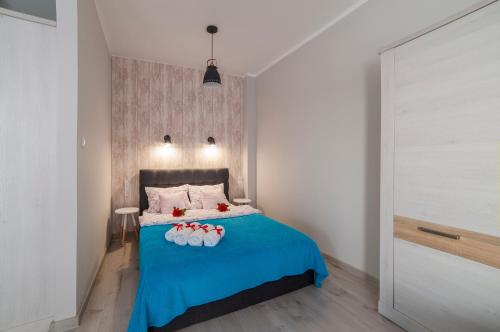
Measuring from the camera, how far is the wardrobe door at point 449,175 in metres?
1.37

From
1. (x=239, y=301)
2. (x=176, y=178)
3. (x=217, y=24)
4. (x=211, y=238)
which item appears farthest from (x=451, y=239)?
(x=176, y=178)

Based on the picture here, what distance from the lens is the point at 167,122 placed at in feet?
14.1

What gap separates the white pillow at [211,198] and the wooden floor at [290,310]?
4.57ft

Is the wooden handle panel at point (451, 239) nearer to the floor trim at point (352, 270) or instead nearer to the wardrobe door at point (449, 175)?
the wardrobe door at point (449, 175)

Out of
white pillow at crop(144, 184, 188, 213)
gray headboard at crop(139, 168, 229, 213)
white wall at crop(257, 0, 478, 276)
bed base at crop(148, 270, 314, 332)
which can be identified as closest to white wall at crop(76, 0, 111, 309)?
white pillow at crop(144, 184, 188, 213)

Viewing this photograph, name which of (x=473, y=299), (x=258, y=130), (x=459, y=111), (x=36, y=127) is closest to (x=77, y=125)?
(x=36, y=127)

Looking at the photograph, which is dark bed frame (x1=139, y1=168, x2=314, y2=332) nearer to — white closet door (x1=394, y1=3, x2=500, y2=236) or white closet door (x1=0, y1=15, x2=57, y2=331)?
white closet door (x1=0, y1=15, x2=57, y2=331)

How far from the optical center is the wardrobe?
1.38 metres

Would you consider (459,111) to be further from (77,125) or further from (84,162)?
(84,162)

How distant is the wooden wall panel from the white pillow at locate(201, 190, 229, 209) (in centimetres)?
80

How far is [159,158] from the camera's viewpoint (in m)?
4.25

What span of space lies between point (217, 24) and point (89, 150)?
2.11 metres

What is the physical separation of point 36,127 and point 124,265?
1.91 meters

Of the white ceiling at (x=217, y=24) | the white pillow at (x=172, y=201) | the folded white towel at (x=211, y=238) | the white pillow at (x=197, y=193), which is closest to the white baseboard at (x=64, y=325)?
the folded white towel at (x=211, y=238)
